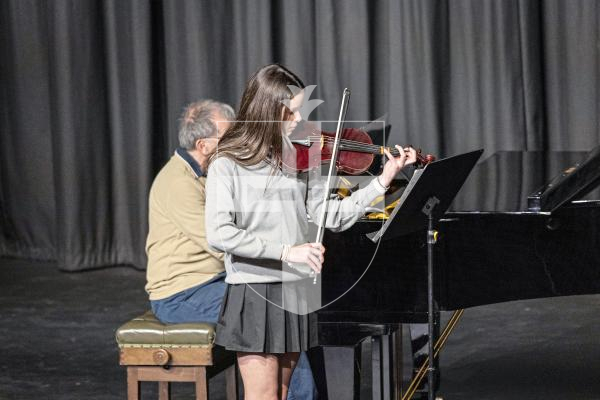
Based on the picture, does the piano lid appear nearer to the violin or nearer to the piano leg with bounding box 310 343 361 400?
the violin

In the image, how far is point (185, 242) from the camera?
3.97 metres

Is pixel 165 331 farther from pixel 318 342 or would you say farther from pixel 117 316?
pixel 117 316

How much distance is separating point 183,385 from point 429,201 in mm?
2081

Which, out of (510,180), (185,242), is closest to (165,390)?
(185,242)

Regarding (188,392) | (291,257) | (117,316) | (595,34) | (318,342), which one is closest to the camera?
(291,257)

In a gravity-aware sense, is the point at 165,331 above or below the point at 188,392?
above

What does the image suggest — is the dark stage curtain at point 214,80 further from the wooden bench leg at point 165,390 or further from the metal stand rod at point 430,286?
the metal stand rod at point 430,286

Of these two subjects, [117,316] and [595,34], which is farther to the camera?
[595,34]

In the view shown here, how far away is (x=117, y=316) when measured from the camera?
6090 mm

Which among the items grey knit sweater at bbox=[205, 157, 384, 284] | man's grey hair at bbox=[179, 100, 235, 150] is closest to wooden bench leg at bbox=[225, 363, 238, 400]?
man's grey hair at bbox=[179, 100, 235, 150]

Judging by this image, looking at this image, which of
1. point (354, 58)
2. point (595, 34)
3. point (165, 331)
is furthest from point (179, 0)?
point (165, 331)

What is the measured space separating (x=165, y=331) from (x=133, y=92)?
3932 mm

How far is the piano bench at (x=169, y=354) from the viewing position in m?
3.63

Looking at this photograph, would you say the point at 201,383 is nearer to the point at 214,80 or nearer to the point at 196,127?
the point at 196,127
